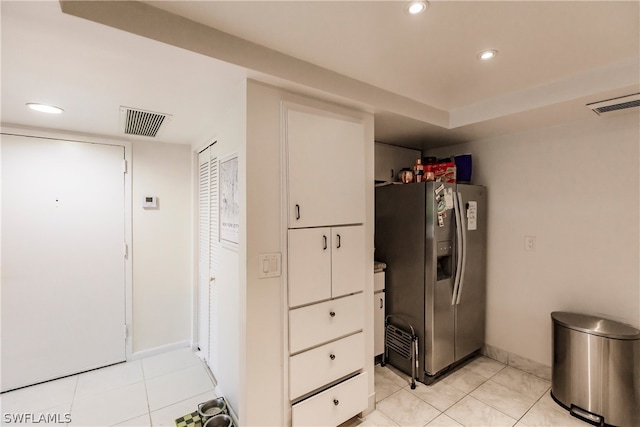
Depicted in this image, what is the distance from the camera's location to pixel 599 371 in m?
1.94

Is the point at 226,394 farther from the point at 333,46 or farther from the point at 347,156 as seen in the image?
the point at 333,46

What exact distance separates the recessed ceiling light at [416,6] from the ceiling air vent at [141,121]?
1.73 m

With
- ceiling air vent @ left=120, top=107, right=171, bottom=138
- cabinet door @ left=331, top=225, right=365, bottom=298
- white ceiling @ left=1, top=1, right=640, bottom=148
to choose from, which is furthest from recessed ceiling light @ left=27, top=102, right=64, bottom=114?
cabinet door @ left=331, top=225, right=365, bottom=298

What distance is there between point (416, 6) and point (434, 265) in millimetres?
1791

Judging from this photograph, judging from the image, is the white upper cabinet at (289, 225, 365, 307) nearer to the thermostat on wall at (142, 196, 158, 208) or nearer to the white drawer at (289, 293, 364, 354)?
the white drawer at (289, 293, 364, 354)

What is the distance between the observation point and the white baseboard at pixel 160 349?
9.15ft

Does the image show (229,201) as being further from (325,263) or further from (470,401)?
(470,401)

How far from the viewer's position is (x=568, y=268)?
237 cm

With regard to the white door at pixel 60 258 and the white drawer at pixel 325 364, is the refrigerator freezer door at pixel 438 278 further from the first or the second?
the white door at pixel 60 258

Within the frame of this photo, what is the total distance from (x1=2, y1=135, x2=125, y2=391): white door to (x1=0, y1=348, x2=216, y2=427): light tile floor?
0.15 meters

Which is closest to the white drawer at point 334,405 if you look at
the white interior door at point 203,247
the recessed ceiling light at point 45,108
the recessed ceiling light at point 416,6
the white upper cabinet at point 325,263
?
the white upper cabinet at point 325,263

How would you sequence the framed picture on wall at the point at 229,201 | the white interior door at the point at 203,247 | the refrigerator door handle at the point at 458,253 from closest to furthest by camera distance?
the framed picture on wall at the point at 229,201
the refrigerator door handle at the point at 458,253
the white interior door at the point at 203,247

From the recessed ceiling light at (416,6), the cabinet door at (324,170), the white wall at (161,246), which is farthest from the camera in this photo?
the white wall at (161,246)

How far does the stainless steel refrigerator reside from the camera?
2.36 metres
